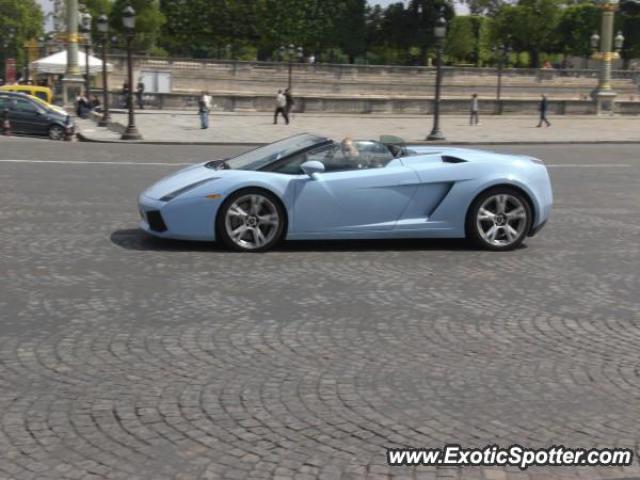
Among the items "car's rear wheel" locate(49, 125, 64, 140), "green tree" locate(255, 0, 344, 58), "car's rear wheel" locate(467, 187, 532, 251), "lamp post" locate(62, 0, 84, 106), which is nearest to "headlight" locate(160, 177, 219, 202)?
"car's rear wheel" locate(467, 187, 532, 251)

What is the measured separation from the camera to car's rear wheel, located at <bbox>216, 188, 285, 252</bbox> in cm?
930

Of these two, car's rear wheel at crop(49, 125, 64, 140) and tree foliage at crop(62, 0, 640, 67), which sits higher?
tree foliage at crop(62, 0, 640, 67)

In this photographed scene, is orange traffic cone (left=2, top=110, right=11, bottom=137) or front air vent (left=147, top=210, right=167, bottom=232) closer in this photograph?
front air vent (left=147, top=210, right=167, bottom=232)

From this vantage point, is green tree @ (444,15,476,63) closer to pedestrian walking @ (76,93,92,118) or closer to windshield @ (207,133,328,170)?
pedestrian walking @ (76,93,92,118)

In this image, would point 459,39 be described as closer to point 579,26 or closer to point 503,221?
point 579,26

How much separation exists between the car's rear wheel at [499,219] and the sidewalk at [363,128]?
21.1 m

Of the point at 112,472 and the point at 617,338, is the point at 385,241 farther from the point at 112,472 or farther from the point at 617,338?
the point at 112,472

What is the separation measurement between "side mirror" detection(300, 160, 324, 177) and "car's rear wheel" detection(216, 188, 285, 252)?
1.39 ft

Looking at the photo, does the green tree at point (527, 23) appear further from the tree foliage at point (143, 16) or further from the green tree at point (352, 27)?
the tree foliage at point (143, 16)

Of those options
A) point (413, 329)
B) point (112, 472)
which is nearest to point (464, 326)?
point (413, 329)

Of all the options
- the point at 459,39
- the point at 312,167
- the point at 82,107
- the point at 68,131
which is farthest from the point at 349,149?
the point at 459,39

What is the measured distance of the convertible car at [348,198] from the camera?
9305 mm

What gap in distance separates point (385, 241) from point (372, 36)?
89.4 m

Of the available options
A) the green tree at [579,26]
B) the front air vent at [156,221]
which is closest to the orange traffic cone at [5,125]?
the front air vent at [156,221]
